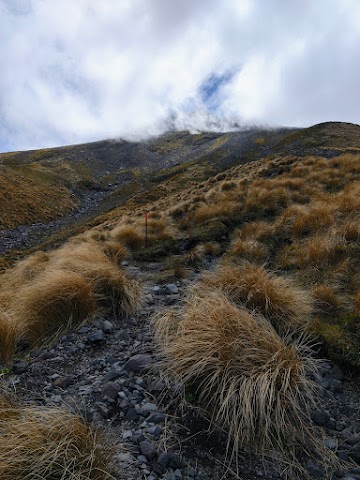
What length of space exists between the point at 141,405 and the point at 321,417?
6.31 feet

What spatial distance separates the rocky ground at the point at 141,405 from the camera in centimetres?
304

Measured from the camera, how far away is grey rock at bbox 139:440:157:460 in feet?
10.2

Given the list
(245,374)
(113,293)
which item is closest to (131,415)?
(245,374)

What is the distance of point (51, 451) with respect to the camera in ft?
8.85

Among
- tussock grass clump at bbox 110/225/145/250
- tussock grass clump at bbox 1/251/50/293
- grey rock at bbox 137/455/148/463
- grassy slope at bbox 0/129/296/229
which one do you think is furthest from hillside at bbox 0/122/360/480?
grassy slope at bbox 0/129/296/229

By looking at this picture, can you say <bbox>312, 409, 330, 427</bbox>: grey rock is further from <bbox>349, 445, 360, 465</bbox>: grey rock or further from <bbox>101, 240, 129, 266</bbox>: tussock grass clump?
<bbox>101, 240, 129, 266</bbox>: tussock grass clump

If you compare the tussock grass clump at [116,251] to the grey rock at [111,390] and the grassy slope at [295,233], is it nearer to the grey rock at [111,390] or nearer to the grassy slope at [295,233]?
the grassy slope at [295,233]

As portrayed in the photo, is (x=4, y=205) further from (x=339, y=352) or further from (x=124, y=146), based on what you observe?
(x=124, y=146)

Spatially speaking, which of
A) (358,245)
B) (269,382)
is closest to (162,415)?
(269,382)

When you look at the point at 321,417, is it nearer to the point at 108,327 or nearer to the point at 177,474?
the point at 177,474

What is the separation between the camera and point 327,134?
48.2 meters

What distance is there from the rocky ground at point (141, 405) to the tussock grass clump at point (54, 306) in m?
0.35

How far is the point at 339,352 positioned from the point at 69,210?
47082mm

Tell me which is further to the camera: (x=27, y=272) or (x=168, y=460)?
(x=27, y=272)
